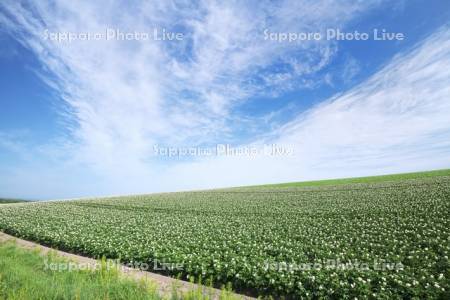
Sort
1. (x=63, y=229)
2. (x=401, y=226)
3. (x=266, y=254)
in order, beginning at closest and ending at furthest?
(x=266, y=254) < (x=401, y=226) < (x=63, y=229)

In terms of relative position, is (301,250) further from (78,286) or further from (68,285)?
(68,285)

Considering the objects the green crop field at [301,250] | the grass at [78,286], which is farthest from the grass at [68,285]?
the green crop field at [301,250]

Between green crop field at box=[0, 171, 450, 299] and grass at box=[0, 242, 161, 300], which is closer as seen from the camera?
grass at box=[0, 242, 161, 300]

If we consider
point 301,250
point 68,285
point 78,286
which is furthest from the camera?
point 301,250

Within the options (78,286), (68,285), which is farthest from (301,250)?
(68,285)

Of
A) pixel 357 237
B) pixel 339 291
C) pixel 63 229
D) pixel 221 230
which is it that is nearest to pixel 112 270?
pixel 339 291

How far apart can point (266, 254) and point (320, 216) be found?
9729 mm

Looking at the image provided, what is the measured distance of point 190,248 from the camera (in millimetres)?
11461

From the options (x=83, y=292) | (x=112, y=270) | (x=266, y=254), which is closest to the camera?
(x=83, y=292)

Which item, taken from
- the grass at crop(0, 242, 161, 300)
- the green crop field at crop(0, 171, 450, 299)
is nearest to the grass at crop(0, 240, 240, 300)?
the grass at crop(0, 242, 161, 300)

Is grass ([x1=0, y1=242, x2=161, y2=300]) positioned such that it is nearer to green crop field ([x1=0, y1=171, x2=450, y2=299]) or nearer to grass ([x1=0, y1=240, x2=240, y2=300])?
grass ([x1=0, y1=240, x2=240, y2=300])

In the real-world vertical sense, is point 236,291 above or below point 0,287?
below

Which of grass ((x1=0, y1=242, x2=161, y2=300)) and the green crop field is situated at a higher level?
grass ((x1=0, y1=242, x2=161, y2=300))

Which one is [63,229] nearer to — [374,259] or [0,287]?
[0,287]
